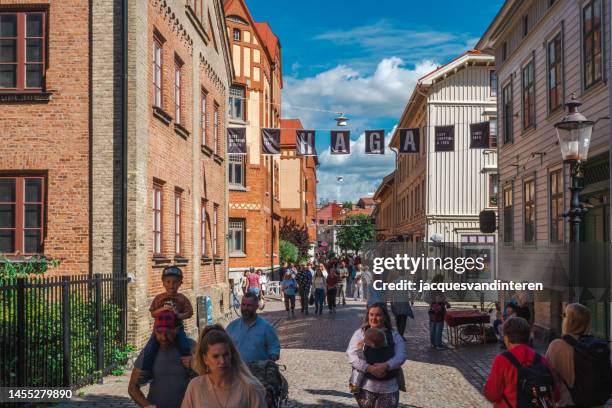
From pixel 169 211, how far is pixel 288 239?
129 feet

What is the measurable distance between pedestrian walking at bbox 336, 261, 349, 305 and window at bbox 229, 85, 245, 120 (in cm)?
994

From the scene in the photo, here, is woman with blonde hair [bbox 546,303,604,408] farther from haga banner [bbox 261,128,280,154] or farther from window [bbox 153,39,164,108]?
haga banner [bbox 261,128,280,154]

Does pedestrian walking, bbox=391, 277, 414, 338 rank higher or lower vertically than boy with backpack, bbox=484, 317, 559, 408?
lower

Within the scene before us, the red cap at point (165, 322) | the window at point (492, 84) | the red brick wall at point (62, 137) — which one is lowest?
the red cap at point (165, 322)

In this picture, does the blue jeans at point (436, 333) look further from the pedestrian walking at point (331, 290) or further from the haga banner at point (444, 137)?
the pedestrian walking at point (331, 290)

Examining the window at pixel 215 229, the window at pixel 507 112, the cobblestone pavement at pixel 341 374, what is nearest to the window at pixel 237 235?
the window at pixel 215 229

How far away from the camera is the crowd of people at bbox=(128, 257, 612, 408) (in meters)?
4.50

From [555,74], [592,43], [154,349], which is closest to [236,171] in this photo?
[555,74]

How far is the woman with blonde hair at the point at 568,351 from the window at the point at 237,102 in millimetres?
37227

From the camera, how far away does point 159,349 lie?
5.83 metres

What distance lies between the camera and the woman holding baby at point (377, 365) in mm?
6836

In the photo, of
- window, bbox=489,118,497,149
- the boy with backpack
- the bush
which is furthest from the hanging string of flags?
the boy with backpack

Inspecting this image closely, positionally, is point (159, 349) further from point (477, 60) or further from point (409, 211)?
point (409, 211)

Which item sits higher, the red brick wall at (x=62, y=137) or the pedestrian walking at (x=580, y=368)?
the red brick wall at (x=62, y=137)
